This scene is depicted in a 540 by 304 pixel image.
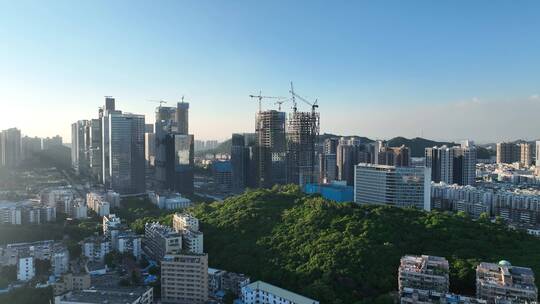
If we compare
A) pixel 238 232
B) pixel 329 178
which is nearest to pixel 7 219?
A: pixel 238 232

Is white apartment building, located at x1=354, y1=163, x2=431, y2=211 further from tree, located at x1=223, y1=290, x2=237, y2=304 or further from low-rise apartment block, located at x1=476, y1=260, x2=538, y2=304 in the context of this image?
tree, located at x1=223, y1=290, x2=237, y2=304

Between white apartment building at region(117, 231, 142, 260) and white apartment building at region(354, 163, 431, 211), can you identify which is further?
white apartment building at region(354, 163, 431, 211)

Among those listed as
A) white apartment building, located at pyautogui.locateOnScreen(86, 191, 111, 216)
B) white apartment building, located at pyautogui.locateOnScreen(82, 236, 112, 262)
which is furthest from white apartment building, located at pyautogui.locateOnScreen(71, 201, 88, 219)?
white apartment building, located at pyautogui.locateOnScreen(82, 236, 112, 262)

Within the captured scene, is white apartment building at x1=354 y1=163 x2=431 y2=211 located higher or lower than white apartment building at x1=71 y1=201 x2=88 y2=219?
higher

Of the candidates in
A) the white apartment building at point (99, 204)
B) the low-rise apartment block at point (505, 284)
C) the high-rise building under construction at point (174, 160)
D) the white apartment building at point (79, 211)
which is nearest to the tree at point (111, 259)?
the white apartment building at point (79, 211)

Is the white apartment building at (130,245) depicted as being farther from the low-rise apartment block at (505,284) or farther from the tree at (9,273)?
the low-rise apartment block at (505,284)

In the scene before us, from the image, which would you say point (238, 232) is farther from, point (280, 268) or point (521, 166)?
point (521, 166)
